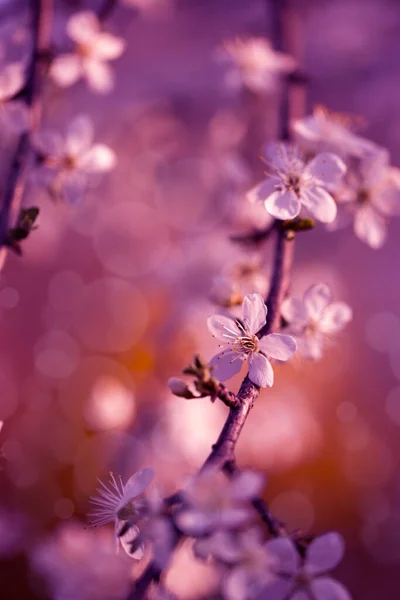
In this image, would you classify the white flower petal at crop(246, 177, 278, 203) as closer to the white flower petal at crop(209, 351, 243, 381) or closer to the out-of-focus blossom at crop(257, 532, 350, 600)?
the white flower petal at crop(209, 351, 243, 381)

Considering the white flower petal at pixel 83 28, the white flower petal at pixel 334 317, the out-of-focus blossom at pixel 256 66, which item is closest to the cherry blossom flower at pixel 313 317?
the white flower petal at pixel 334 317

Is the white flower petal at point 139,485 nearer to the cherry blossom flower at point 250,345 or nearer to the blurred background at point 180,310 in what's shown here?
the cherry blossom flower at point 250,345

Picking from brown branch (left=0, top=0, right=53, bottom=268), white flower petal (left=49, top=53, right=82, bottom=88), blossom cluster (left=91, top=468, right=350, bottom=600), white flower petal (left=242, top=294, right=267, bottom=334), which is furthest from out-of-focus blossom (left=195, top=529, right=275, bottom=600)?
white flower petal (left=49, top=53, right=82, bottom=88)

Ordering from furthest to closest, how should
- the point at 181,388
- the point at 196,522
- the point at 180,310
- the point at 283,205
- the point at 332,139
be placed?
the point at 180,310, the point at 332,139, the point at 283,205, the point at 181,388, the point at 196,522

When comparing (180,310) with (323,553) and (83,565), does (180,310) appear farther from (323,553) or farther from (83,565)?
(323,553)

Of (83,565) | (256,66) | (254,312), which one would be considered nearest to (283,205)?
(254,312)

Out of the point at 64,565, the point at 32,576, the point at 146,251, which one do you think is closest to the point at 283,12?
the point at 146,251
